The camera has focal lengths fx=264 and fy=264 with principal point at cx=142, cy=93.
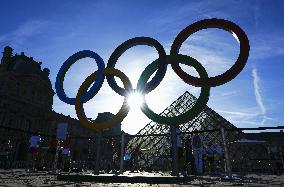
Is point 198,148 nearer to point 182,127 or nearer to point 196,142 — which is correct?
point 196,142

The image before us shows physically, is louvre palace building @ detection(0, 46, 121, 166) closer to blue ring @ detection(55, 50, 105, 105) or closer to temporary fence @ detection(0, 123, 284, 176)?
temporary fence @ detection(0, 123, 284, 176)

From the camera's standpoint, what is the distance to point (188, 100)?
4634 centimetres

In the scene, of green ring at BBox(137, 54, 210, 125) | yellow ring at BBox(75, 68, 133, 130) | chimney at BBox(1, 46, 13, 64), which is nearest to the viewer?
green ring at BBox(137, 54, 210, 125)

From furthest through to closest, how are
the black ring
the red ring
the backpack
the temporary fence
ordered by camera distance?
the backpack, the black ring, the temporary fence, the red ring

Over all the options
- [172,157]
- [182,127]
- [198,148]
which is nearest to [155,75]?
[172,157]

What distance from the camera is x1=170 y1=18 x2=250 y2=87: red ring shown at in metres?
8.80

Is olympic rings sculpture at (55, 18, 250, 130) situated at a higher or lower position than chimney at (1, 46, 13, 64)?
lower

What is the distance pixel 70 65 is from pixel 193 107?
20.1 feet

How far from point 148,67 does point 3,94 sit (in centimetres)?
3951

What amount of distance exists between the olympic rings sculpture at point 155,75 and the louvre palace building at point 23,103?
95.7ft

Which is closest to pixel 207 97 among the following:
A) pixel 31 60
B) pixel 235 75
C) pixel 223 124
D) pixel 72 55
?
pixel 235 75

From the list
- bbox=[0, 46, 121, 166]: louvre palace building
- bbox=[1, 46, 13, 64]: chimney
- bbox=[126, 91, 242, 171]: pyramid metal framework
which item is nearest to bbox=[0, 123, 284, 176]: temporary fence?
bbox=[126, 91, 242, 171]: pyramid metal framework

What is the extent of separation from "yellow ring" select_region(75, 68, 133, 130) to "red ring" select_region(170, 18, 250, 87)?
215 cm

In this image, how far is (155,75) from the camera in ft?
32.6
